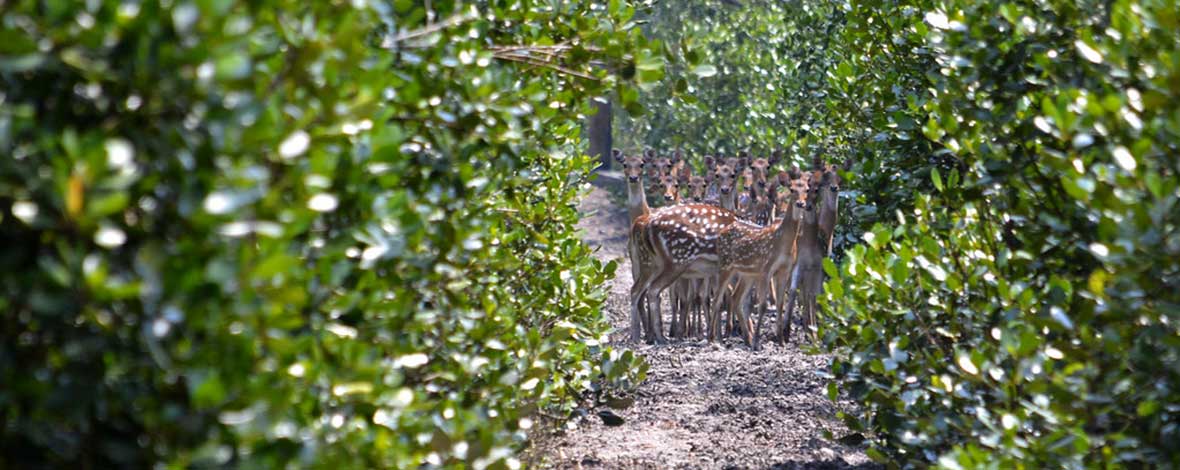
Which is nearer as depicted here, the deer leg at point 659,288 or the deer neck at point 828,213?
the deer neck at point 828,213

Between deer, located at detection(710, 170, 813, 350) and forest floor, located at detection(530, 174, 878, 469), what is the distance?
1.03 m

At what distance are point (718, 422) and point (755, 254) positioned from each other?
14.7 feet

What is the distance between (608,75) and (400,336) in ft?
4.16

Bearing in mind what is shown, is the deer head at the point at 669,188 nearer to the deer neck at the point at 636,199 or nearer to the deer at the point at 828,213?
the deer neck at the point at 636,199

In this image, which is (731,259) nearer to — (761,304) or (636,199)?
(761,304)

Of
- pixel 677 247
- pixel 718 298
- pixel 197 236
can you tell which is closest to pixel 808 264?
pixel 718 298

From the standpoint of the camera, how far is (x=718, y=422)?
7.53 metres

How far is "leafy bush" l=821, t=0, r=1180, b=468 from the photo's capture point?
3289mm

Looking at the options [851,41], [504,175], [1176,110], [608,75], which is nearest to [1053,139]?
[1176,110]

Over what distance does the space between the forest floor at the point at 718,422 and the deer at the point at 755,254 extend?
103cm

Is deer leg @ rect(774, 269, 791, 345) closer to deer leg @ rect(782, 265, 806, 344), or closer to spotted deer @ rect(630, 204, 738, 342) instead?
deer leg @ rect(782, 265, 806, 344)

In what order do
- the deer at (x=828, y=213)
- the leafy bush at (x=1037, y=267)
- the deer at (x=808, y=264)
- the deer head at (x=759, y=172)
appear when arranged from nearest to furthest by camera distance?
1. the leafy bush at (x=1037, y=267)
2. the deer at (x=808, y=264)
3. the deer at (x=828, y=213)
4. the deer head at (x=759, y=172)

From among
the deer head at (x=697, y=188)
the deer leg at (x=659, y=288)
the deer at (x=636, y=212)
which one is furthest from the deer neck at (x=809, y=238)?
the deer head at (x=697, y=188)

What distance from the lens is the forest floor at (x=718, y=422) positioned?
638 cm
